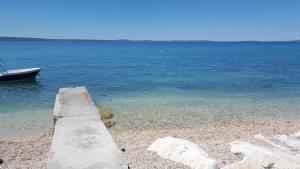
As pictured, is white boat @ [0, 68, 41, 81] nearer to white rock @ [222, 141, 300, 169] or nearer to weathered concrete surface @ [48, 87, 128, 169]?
weathered concrete surface @ [48, 87, 128, 169]

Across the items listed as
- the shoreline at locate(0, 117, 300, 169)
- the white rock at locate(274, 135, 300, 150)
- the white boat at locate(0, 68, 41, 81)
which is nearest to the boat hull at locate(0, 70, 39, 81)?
the white boat at locate(0, 68, 41, 81)

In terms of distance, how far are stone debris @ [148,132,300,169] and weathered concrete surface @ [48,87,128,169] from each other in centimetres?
155

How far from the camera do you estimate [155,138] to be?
10.8m

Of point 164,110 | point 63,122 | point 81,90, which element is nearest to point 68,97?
point 81,90

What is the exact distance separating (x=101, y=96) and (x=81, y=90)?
6871 mm

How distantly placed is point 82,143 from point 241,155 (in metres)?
3.59

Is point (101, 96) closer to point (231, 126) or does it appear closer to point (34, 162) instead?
point (231, 126)

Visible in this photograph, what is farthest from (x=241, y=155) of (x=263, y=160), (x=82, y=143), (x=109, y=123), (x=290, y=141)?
(x=109, y=123)

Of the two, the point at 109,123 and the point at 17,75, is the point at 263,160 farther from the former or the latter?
the point at 17,75

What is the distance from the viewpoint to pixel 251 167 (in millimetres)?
6168

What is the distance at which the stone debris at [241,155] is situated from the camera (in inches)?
263

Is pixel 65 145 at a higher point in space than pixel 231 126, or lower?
higher

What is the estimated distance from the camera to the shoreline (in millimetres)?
8070

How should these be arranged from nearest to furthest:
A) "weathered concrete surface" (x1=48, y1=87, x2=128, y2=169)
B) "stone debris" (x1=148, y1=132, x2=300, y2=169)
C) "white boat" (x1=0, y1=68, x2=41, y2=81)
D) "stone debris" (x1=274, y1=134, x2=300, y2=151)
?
"weathered concrete surface" (x1=48, y1=87, x2=128, y2=169) → "stone debris" (x1=148, y1=132, x2=300, y2=169) → "stone debris" (x1=274, y1=134, x2=300, y2=151) → "white boat" (x1=0, y1=68, x2=41, y2=81)
